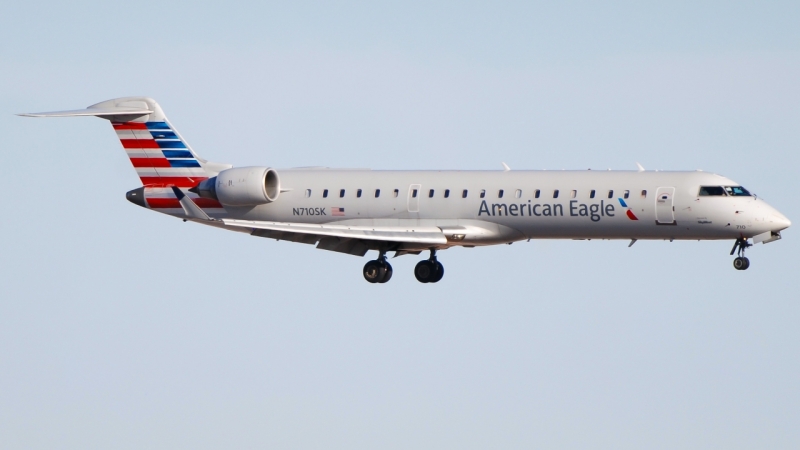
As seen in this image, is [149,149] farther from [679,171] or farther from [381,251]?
[679,171]

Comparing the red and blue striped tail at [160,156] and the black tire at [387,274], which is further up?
the red and blue striped tail at [160,156]

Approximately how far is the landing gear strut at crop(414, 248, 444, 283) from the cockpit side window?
8740mm

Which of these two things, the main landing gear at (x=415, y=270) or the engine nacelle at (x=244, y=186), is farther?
the engine nacelle at (x=244, y=186)

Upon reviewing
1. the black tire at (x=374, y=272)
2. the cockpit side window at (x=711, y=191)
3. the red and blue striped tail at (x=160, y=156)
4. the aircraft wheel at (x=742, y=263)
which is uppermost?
the red and blue striped tail at (x=160, y=156)

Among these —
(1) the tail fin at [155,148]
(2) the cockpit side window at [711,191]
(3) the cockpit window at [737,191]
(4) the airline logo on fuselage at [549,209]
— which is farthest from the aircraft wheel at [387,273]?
(3) the cockpit window at [737,191]

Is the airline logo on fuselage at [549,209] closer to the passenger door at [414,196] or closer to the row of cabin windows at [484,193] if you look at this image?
the row of cabin windows at [484,193]

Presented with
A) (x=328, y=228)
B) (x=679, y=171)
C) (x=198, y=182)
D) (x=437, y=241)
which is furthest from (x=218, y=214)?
(x=679, y=171)

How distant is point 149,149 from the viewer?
48.2 meters

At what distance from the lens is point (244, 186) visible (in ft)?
151

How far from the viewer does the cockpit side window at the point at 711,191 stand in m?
41.9

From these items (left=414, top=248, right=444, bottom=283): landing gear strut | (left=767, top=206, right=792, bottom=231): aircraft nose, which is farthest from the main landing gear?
(left=767, top=206, right=792, bottom=231): aircraft nose

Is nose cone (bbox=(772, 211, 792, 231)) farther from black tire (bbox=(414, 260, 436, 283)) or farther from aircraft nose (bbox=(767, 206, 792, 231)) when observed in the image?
black tire (bbox=(414, 260, 436, 283))

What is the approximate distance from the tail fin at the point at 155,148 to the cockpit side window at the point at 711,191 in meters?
15.5

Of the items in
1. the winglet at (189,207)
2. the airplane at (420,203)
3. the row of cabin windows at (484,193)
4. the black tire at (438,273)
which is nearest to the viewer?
the airplane at (420,203)
